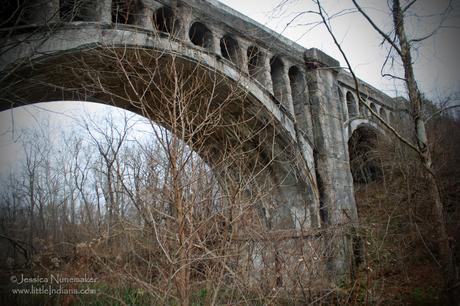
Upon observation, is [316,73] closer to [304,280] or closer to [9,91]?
[304,280]

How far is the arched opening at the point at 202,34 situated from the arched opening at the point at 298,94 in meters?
3.17

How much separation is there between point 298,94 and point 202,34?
3482mm

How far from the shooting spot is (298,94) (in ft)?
33.2

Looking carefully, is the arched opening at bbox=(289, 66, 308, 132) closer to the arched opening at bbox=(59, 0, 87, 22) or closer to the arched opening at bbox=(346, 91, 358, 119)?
the arched opening at bbox=(346, 91, 358, 119)

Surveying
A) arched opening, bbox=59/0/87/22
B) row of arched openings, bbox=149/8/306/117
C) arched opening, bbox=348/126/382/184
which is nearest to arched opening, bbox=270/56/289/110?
row of arched openings, bbox=149/8/306/117

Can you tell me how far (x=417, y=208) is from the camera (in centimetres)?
1031

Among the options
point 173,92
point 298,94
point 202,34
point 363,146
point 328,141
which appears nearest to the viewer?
point 173,92

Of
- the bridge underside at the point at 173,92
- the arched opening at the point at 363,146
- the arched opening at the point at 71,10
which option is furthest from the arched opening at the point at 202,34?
the arched opening at the point at 363,146

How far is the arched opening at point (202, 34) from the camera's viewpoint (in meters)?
7.98

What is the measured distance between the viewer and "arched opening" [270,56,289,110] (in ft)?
31.3

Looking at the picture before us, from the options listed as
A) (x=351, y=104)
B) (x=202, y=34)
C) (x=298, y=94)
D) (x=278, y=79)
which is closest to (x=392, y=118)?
(x=351, y=104)

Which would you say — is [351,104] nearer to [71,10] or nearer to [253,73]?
[253,73]

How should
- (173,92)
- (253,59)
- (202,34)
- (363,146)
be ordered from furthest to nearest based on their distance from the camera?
(363,146) → (253,59) → (202,34) → (173,92)

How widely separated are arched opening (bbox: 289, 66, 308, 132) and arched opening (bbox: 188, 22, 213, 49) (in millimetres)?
3165
